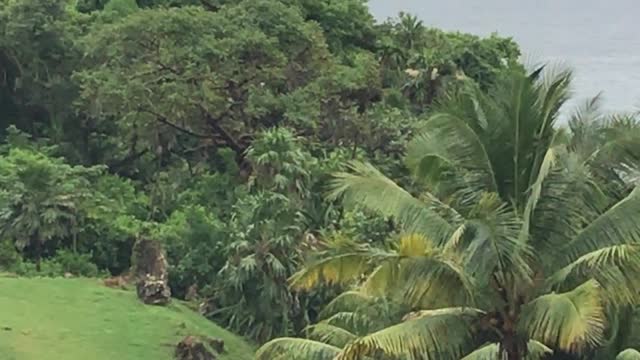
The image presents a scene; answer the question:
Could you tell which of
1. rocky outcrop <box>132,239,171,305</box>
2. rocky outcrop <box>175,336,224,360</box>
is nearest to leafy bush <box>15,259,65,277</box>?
rocky outcrop <box>132,239,171,305</box>

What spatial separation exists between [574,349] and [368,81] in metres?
16.5

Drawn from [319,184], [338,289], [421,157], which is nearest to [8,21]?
[319,184]

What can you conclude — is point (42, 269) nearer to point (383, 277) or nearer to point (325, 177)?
point (325, 177)

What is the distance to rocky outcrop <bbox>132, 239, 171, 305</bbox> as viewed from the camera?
20.8 metres

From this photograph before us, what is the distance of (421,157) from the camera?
42.5ft

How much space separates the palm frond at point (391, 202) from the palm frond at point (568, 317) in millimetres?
1095

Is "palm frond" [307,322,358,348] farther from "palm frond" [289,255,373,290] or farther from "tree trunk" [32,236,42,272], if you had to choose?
"tree trunk" [32,236,42,272]

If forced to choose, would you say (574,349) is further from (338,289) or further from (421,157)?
(338,289)

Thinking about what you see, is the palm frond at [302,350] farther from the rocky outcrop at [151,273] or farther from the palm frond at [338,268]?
the rocky outcrop at [151,273]

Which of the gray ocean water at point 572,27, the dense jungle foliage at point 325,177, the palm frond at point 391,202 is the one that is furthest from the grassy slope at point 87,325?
the gray ocean water at point 572,27

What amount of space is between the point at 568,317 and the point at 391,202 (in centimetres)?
201

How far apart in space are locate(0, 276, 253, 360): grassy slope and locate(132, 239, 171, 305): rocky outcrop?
21cm

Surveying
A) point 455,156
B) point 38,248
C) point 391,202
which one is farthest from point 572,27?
point 391,202

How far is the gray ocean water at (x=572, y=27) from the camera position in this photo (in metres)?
55.6
